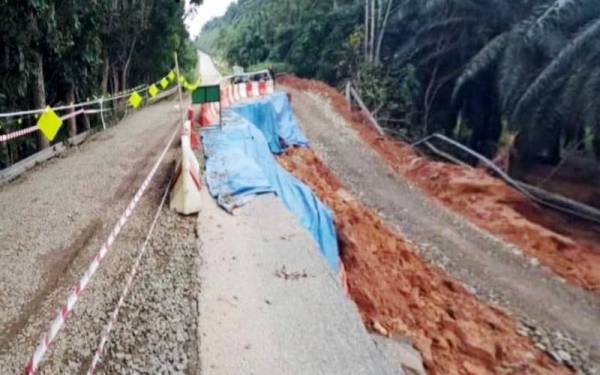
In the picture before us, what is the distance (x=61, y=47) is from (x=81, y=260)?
6.96 meters

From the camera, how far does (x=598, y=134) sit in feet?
44.8

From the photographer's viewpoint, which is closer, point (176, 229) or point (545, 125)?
point (176, 229)

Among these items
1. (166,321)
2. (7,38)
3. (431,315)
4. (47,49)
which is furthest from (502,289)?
(47,49)

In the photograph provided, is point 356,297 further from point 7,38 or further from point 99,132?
point 99,132

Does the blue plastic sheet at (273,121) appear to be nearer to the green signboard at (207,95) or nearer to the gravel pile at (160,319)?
the green signboard at (207,95)

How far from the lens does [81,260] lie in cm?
541

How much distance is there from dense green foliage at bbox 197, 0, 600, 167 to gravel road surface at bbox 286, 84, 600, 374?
547 centimetres

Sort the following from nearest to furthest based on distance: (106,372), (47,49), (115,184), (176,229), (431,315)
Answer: (106,372) → (176,229) → (431,315) → (115,184) → (47,49)

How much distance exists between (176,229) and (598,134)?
13159 mm

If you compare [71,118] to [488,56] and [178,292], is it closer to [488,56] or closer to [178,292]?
[178,292]

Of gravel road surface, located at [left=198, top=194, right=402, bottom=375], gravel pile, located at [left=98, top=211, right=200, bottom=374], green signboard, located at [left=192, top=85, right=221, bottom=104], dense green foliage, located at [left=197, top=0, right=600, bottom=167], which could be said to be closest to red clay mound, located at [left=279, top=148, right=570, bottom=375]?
→ gravel road surface, located at [left=198, top=194, right=402, bottom=375]

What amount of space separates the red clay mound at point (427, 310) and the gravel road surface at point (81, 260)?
8.16 feet

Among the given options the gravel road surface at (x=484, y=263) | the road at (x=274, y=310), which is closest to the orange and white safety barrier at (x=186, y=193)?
the road at (x=274, y=310)

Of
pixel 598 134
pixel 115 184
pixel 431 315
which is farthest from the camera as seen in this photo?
pixel 598 134
